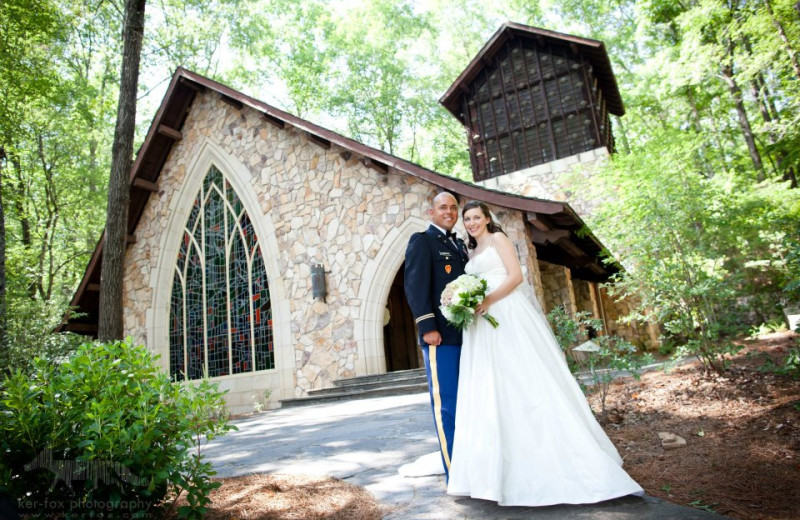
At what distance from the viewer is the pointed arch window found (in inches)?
387

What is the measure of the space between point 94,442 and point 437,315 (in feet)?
5.74

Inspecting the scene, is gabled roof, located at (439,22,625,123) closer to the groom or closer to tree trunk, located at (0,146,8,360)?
tree trunk, located at (0,146,8,360)

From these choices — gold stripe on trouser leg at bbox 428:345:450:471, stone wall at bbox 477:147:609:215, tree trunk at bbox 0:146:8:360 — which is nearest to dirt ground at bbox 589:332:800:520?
gold stripe on trouser leg at bbox 428:345:450:471

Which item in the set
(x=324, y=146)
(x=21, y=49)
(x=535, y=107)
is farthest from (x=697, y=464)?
(x=21, y=49)

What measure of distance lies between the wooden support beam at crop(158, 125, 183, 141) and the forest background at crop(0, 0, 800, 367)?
53.1 inches

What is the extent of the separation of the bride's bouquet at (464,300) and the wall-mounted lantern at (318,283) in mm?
6535

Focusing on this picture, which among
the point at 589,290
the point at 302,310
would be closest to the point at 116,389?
the point at 302,310

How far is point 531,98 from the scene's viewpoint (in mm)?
13641

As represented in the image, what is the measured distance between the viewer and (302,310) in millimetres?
9305

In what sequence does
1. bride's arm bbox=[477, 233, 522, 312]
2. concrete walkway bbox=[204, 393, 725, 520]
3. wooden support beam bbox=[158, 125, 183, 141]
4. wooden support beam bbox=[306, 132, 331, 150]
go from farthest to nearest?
wooden support beam bbox=[158, 125, 183, 141]
wooden support beam bbox=[306, 132, 331, 150]
bride's arm bbox=[477, 233, 522, 312]
concrete walkway bbox=[204, 393, 725, 520]

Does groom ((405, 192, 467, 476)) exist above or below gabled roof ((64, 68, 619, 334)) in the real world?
below

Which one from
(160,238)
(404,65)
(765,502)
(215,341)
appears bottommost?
(765,502)

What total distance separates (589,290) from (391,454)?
10.5 meters

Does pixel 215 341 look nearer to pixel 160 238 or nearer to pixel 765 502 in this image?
pixel 160 238
